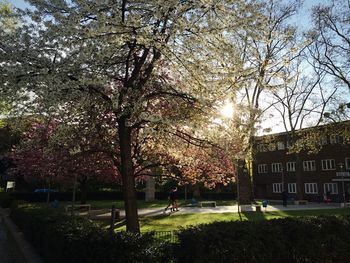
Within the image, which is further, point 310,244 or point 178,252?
point 310,244

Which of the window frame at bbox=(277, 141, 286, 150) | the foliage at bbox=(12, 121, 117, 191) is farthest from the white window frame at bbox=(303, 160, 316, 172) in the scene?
the foliage at bbox=(12, 121, 117, 191)

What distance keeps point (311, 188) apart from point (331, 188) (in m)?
3.31

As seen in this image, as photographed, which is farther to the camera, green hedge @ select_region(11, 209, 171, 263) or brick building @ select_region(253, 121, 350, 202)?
brick building @ select_region(253, 121, 350, 202)

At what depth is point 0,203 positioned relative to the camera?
3011cm

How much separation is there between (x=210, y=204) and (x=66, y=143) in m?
23.0

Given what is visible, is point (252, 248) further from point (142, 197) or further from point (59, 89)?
point (142, 197)

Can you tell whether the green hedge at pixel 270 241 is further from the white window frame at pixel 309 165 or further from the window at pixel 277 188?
the window at pixel 277 188

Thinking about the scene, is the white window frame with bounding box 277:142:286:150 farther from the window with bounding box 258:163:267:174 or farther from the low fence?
the low fence

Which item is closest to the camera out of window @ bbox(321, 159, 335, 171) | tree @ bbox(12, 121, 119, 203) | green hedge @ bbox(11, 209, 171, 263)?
green hedge @ bbox(11, 209, 171, 263)

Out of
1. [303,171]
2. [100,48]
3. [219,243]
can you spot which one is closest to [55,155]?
[100,48]

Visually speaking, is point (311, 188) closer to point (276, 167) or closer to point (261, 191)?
point (276, 167)

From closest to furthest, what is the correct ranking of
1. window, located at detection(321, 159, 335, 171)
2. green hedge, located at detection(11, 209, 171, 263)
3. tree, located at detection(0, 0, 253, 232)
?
green hedge, located at detection(11, 209, 171, 263) → tree, located at detection(0, 0, 253, 232) → window, located at detection(321, 159, 335, 171)

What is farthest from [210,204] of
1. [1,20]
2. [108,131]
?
[1,20]

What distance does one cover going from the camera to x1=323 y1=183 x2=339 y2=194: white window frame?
1781 inches
